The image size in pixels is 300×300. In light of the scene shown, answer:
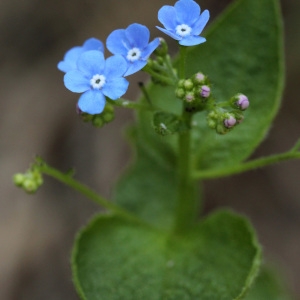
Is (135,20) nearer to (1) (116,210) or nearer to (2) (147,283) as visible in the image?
(1) (116,210)

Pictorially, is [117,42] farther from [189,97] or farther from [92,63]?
[189,97]

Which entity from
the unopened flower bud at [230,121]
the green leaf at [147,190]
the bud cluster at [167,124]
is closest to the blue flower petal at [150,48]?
the bud cluster at [167,124]

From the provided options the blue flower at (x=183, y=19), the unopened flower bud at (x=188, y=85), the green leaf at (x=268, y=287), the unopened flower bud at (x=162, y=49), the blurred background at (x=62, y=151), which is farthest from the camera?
the blurred background at (x=62, y=151)

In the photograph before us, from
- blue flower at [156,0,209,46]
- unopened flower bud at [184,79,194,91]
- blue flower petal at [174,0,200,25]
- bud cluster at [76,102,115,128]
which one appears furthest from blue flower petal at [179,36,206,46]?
bud cluster at [76,102,115,128]

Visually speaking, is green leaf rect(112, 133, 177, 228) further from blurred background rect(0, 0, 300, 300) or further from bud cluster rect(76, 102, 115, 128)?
bud cluster rect(76, 102, 115, 128)

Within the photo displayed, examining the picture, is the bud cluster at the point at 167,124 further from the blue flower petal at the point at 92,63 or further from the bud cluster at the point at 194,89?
the blue flower petal at the point at 92,63

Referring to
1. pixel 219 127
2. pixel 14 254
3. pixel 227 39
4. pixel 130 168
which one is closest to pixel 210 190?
pixel 130 168

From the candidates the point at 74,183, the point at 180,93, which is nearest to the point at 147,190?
the point at 74,183
